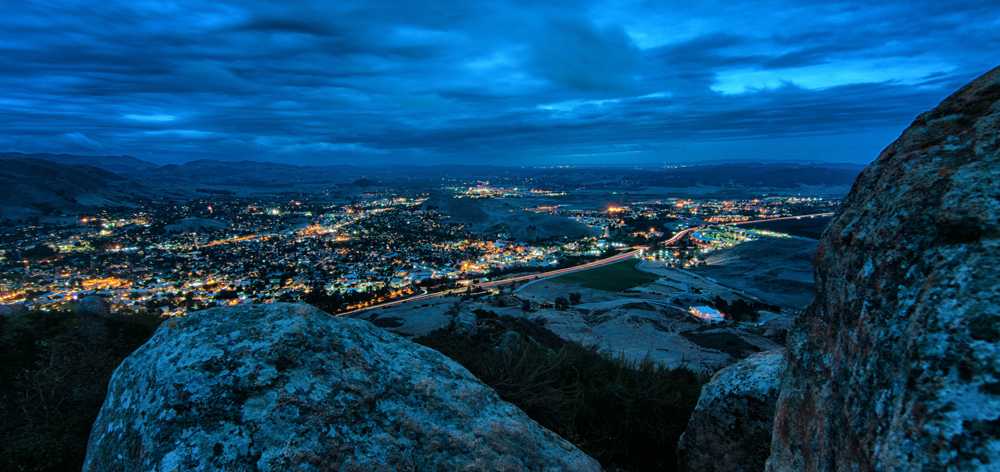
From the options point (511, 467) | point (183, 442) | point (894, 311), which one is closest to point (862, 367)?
point (894, 311)

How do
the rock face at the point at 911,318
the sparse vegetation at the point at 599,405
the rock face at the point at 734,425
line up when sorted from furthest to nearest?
the sparse vegetation at the point at 599,405 → the rock face at the point at 734,425 → the rock face at the point at 911,318

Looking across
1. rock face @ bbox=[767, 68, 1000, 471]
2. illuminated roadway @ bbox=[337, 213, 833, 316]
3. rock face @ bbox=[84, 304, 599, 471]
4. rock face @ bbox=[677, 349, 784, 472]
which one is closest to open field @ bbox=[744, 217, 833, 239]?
illuminated roadway @ bbox=[337, 213, 833, 316]

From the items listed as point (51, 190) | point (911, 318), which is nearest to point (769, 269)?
point (911, 318)

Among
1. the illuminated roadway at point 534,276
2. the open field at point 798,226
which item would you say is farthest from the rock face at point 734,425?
the open field at point 798,226

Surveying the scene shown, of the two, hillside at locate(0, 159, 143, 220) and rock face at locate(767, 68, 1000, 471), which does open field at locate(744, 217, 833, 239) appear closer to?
rock face at locate(767, 68, 1000, 471)

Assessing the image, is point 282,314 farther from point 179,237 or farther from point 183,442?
point 179,237

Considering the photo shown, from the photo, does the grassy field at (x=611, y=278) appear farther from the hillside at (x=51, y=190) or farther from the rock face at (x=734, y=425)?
the hillside at (x=51, y=190)
